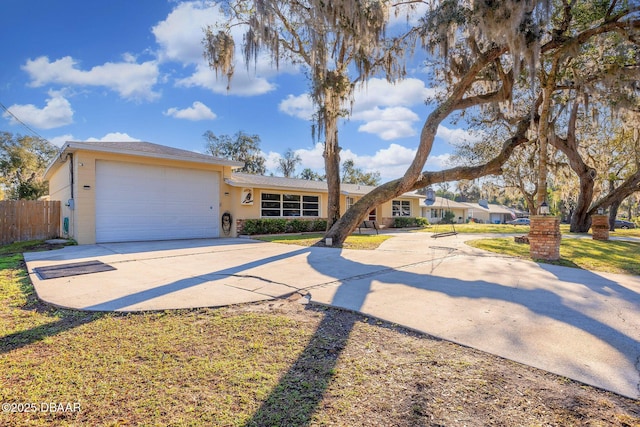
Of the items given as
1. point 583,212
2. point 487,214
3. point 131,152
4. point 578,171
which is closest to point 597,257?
point 578,171

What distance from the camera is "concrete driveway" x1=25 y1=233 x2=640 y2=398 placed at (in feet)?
8.67

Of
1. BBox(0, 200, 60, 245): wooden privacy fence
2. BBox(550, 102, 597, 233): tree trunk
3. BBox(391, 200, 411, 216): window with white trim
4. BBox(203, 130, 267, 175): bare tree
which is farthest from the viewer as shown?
BBox(203, 130, 267, 175): bare tree

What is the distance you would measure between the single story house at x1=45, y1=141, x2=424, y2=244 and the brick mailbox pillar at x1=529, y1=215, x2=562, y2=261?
34.3 feet

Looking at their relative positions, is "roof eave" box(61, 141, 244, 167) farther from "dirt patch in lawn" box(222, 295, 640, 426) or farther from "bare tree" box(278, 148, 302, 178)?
"bare tree" box(278, 148, 302, 178)

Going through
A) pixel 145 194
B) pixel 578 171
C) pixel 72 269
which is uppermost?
pixel 578 171

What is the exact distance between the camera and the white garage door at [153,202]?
34.2ft

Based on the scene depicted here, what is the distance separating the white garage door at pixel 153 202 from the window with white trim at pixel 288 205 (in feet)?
9.55

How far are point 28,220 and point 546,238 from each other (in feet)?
53.5

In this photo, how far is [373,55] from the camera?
36.9ft

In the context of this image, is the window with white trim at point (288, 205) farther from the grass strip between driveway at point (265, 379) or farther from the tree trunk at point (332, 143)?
the grass strip between driveway at point (265, 379)

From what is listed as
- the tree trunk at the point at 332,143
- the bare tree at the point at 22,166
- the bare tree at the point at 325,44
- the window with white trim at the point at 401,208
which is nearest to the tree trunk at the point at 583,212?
the window with white trim at the point at 401,208

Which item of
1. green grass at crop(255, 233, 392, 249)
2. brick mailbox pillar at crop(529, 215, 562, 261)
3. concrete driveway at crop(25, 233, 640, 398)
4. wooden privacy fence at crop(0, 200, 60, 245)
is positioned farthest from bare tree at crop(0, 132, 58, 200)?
brick mailbox pillar at crop(529, 215, 562, 261)

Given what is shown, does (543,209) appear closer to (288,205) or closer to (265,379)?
(265,379)

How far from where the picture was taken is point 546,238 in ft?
23.4
